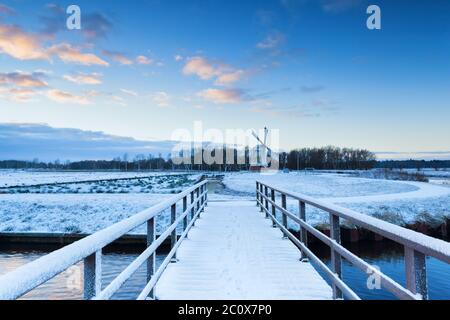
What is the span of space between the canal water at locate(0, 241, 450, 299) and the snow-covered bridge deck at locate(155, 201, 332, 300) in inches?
95.7

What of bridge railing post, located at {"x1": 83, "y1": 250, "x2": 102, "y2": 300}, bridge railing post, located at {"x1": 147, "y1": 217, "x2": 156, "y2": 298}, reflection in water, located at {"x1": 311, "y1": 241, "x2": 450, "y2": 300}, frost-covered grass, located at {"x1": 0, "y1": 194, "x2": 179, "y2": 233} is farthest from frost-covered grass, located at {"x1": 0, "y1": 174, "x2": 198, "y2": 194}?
bridge railing post, located at {"x1": 83, "y1": 250, "x2": 102, "y2": 300}

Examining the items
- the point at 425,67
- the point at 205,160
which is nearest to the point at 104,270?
the point at 425,67

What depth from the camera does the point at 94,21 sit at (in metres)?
9.70

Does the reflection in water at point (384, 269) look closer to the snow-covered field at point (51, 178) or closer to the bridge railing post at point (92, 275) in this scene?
the bridge railing post at point (92, 275)

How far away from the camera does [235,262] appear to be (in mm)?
5449

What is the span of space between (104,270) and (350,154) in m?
161

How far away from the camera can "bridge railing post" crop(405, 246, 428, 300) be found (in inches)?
78.0

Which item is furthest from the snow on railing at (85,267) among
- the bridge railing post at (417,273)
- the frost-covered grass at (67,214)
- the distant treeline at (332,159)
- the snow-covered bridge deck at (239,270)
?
the distant treeline at (332,159)

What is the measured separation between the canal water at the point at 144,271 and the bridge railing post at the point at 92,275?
6.35 m

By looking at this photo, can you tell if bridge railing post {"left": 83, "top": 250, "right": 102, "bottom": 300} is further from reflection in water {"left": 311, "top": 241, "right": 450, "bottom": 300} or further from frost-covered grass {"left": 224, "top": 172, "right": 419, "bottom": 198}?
frost-covered grass {"left": 224, "top": 172, "right": 419, "bottom": 198}

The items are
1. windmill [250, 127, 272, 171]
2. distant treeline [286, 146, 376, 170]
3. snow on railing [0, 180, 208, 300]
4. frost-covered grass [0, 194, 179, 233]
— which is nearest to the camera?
snow on railing [0, 180, 208, 300]

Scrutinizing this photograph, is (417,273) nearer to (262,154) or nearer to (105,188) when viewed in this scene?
(105,188)

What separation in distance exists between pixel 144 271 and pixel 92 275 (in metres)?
9.42
